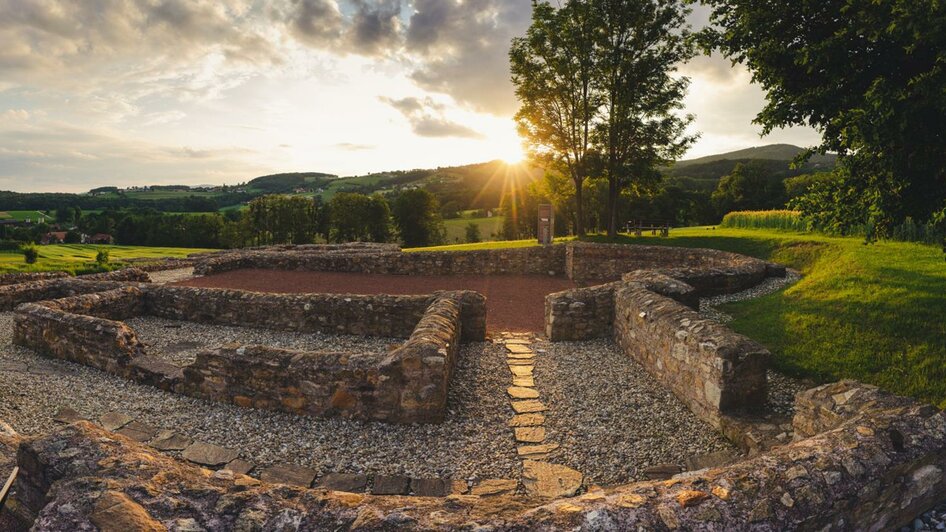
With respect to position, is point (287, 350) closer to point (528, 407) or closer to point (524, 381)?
point (528, 407)

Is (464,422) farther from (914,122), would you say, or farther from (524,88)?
(524,88)

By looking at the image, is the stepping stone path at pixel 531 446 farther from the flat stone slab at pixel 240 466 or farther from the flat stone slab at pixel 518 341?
the flat stone slab at pixel 240 466

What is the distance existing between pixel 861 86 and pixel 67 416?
51.5ft

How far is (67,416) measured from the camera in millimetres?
8273

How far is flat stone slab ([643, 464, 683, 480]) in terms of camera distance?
21.1ft

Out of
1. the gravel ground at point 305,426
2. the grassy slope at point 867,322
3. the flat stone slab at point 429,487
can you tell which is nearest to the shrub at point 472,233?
the grassy slope at point 867,322

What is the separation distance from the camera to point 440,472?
267 inches

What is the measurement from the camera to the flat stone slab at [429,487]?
6.22 metres

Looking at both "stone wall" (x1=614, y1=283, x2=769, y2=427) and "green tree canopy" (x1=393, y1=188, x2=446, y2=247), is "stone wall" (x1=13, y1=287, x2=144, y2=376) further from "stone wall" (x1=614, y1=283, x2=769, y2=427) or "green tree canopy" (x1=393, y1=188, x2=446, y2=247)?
"green tree canopy" (x1=393, y1=188, x2=446, y2=247)

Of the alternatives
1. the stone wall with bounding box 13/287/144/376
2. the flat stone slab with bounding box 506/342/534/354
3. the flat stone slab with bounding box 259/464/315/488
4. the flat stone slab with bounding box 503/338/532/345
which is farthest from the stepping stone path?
the stone wall with bounding box 13/287/144/376

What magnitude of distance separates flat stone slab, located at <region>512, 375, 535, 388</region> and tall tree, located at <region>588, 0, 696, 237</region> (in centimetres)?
2297

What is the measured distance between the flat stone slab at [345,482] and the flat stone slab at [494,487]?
1486mm

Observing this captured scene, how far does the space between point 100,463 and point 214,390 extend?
5011mm

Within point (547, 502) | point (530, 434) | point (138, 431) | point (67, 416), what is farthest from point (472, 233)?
point (547, 502)
